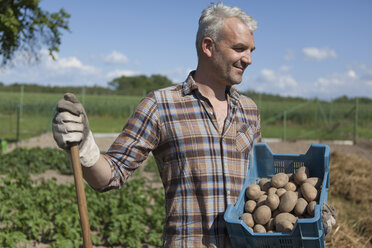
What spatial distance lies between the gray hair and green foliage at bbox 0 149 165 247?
280 cm

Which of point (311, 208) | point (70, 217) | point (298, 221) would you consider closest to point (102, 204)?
point (70, 217)

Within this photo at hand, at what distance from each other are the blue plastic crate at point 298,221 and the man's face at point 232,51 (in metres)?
0.49

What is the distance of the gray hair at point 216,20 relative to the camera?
89.2 inches

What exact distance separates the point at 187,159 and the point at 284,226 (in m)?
0.55

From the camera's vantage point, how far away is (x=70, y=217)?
4.88 metres

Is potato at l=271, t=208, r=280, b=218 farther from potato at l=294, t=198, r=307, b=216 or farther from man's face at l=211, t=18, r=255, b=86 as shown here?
man's face at l=211, t=18, r=255, b=86

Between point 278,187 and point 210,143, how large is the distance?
0.43 metres

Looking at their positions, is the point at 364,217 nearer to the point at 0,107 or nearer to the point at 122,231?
the point at 122,231

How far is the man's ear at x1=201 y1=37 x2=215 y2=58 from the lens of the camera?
2271mm

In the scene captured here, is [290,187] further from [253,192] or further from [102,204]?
[102,204]

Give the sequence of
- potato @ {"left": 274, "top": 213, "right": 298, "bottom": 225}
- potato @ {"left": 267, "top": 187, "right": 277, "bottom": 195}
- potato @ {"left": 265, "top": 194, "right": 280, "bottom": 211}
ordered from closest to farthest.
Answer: potato @ {"left": 274, "top": 213, "right": 298, "bottom": 225} < potato @ {"left": 265, "top": 194, "right": 280, "bottom": 211} < potato @ {"left": 267, "top": 187, "right": 277, "bottom": 195}

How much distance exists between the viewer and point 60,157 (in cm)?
940

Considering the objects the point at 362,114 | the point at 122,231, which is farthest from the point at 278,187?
the point at 362,114

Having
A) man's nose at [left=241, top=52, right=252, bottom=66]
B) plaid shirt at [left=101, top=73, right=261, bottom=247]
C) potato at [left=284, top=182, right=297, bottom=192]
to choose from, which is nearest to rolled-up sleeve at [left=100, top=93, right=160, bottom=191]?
plaid shirt at [left=101, top=73, right=261, bottom=247]
